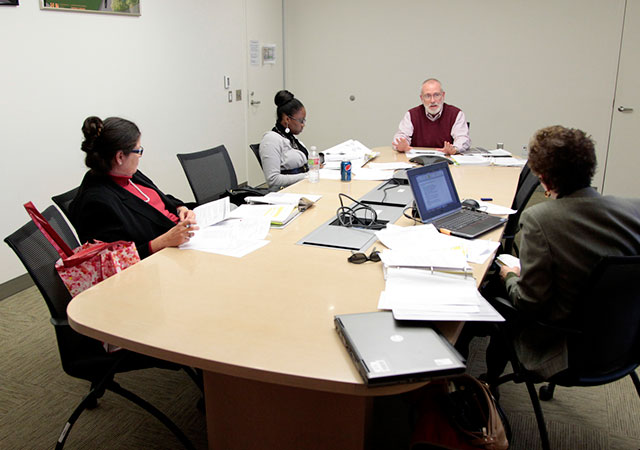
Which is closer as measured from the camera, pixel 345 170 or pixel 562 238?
pixel 562 238

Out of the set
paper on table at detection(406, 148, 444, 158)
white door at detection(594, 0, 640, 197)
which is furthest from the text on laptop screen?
white door at detection(594, 0, 640, 197)

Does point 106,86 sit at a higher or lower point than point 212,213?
higher

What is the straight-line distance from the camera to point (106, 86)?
365cm

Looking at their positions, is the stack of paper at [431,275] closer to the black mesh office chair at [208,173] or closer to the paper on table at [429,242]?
the paper on table at [429,242]

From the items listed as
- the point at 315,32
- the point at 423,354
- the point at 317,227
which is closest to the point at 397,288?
the point at 423,354

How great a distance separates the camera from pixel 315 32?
6.15m

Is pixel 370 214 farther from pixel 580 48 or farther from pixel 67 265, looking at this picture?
pixel 580 48

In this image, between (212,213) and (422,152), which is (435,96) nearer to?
(422,152)

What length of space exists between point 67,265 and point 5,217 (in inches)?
70.0

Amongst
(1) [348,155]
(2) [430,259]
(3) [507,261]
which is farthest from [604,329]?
(1) [348,155]

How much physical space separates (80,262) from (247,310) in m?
0.66

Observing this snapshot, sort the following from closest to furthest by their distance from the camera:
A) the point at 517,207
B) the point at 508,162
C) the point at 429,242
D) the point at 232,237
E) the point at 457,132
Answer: the point at 429,242, the point at 232,237, the point at 517,207, the point at 508,162, the point at 457,132

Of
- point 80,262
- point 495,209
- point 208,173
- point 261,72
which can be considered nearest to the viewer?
point 80,262

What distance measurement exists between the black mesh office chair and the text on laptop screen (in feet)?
4.43
